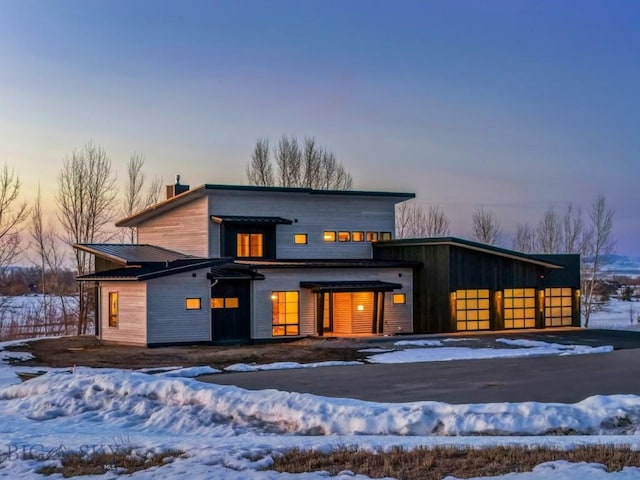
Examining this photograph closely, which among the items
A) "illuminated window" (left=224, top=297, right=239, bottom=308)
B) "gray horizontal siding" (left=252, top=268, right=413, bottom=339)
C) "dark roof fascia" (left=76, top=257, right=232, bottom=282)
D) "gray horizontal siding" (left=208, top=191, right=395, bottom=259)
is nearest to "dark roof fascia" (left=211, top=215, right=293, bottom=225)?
"gray horizontal siding" (left=208, top=191, right=395, bottom=259)

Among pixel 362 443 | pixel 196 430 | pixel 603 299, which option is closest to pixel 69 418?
pixel 196 430

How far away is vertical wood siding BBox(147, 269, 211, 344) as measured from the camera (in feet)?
87.9

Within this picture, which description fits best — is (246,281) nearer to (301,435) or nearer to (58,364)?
(58,364)

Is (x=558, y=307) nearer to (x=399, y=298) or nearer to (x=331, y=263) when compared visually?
(x=399, y=298)

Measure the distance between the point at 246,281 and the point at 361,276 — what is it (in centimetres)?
494

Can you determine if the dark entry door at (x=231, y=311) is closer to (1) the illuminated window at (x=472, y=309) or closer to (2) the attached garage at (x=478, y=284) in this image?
(2) the attached garage at (x=478, y=284)

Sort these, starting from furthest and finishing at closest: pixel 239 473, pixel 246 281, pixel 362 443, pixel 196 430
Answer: pixel 246 281 → pixel 196 430 → pixel 362 443 → pixel 239 473

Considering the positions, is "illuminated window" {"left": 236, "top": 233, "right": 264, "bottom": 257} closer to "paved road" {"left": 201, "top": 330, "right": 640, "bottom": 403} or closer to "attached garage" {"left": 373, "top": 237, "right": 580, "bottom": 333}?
"attached garage" {"left": 373, "top": 237, "right": 580, "bottom": 333}

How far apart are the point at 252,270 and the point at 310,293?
102 inches

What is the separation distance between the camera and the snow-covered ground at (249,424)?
878 cm

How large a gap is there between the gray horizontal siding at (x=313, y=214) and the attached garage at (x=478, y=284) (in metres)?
1.31

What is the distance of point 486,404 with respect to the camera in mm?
11969

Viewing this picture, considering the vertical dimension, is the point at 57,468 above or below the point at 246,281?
below

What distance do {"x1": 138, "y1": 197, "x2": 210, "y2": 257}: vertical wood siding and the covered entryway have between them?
5.47 meters
